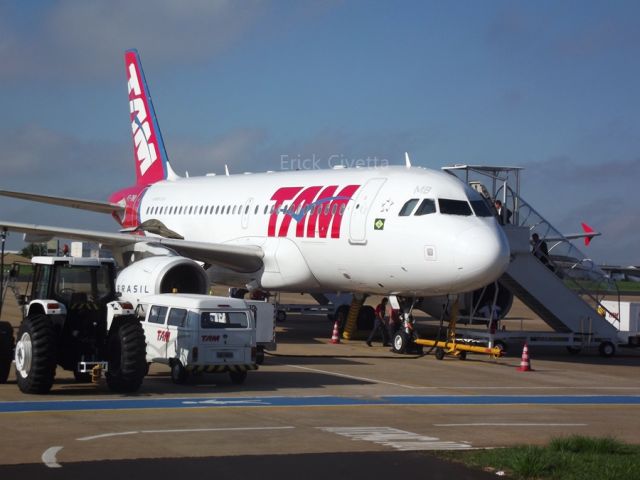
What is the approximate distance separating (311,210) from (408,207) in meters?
3.56

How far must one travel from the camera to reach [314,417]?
13.4 meters

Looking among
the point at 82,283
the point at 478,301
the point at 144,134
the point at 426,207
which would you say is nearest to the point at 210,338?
the point at 82,283

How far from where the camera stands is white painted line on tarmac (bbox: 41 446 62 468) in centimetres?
962

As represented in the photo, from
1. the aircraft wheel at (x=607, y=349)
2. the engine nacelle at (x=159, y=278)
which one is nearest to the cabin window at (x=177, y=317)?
the engine nacelle at (x=159, y=278)

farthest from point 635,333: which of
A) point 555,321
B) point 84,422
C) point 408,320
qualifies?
point 84,422

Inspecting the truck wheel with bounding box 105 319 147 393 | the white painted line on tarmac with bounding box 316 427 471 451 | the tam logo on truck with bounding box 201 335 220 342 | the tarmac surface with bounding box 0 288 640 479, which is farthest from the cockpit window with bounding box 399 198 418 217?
the white painted line on tarmac with bounding box 316 427 471 451

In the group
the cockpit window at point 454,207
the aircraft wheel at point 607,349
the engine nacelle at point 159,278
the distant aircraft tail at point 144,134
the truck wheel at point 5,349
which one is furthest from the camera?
the distant aircraft tail at point 144,134

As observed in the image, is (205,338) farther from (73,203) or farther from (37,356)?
(73,203)

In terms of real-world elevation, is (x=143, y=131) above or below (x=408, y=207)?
above

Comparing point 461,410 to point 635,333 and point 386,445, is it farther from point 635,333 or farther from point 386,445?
point 635,333

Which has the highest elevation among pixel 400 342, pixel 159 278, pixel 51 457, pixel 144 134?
pixel 144 134

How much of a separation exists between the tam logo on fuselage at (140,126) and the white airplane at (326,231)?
3081 millimetres

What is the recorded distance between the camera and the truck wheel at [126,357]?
586 inches

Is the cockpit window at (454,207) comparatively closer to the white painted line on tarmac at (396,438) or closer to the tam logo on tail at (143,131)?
the white painted line on tarmac at (396,438)
